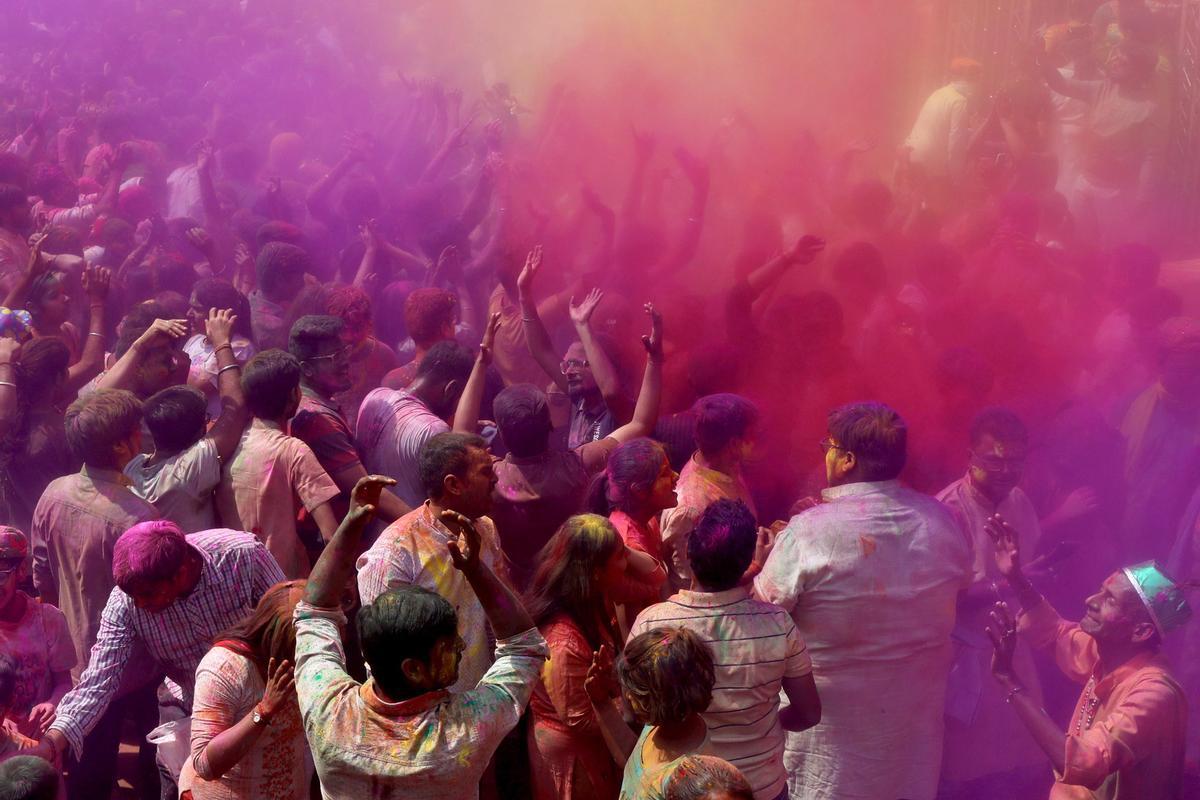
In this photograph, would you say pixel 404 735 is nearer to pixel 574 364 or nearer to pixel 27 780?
pixel 27 780

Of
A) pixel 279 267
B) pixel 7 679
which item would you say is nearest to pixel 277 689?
pixel 7 679

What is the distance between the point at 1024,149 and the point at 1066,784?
160 inches

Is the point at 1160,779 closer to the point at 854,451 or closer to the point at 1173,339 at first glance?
the point at 854,451

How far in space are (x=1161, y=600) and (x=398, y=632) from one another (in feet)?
7.65

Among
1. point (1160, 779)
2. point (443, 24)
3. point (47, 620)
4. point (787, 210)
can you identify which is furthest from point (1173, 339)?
point (443, 24)

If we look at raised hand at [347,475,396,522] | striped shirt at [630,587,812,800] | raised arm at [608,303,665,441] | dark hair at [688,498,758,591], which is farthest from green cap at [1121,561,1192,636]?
raised hand at [347,475,396,522]

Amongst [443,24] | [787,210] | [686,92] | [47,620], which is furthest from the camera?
[443,24]

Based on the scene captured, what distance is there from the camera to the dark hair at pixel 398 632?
6.91ft

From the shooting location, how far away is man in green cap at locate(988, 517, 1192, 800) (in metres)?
3.13

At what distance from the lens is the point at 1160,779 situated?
317 cm

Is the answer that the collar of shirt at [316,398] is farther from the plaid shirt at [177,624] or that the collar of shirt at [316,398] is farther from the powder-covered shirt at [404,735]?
the powder-covered shirt at [404,735]

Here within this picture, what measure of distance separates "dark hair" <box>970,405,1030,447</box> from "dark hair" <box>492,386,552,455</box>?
5.09 feet

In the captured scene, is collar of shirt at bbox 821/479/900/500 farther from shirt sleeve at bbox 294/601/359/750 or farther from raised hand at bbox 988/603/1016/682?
shirt sleeve at bbox 294/601/359/750

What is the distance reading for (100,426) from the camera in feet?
12.0
